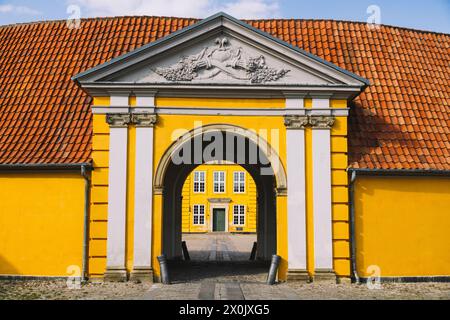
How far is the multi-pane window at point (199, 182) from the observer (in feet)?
147

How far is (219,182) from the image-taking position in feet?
147

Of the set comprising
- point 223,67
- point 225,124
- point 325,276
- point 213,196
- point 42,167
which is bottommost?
point 325,276

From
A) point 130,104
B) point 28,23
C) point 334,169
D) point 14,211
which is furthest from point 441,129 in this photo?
point 28,23

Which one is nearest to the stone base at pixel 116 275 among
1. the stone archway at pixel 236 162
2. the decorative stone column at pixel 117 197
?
the decorative stone column at pixel 117 197

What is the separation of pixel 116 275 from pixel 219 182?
32.8 meters

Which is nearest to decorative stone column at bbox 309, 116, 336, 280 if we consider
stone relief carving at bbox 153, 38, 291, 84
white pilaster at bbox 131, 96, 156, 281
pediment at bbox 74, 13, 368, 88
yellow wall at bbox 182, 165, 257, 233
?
pediment at bbox 74, 13, 368, 88

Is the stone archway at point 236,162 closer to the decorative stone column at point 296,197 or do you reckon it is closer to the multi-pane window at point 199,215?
the decorative stone column at point 296,197

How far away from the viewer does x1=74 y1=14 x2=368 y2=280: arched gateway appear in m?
12.3

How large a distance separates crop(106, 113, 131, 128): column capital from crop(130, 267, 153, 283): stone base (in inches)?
130

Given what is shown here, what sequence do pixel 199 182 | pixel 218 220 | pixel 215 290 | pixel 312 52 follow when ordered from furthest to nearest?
1. pixel 199 182
2. pixel 218 220
3. pixel 312 52
4. pixel 215 290

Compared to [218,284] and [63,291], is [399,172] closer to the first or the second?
[218,284]

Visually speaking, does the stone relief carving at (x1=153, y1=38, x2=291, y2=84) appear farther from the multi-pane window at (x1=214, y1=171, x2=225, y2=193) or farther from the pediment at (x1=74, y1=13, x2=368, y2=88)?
the multi-pane window at (x1=214, y1=171, x2=225, y2=193)

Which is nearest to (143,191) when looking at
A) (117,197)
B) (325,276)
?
(117,197)

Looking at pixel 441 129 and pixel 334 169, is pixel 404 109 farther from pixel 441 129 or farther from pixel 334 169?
pixel 334 169
